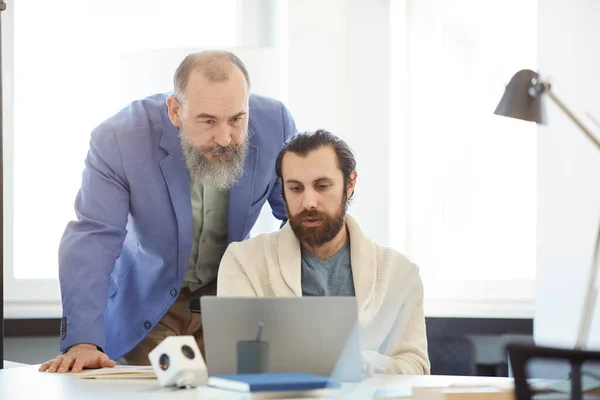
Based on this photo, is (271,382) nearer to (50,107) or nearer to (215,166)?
(215,166)

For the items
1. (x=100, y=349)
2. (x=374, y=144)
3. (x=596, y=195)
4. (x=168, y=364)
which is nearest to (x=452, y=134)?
(x=374, y=144)

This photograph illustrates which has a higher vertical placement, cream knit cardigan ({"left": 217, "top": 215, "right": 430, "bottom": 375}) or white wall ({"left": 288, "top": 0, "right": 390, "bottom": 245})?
white wall ({"left": 288, "top": 0, "right": 390, "bottom": 245})

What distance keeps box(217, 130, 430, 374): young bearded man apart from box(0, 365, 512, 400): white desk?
34cm

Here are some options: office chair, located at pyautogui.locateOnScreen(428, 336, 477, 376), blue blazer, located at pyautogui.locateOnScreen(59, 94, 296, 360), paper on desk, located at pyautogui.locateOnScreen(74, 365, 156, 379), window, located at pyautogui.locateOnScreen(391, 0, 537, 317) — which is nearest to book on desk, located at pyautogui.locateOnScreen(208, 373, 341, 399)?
paper on desk, located at pyautogui.locateOnScreen(74, 365, 156, 379)

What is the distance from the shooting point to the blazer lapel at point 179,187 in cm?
279

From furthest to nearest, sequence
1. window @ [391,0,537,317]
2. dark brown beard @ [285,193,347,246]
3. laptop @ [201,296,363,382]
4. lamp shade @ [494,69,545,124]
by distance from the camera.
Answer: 1. window @ [391,0,537,317]
2. dark brown beard @ [285,193,347,246]
3. lamp shade @ [494,69,545,124]
4. laptop @ [201,296,363,382]

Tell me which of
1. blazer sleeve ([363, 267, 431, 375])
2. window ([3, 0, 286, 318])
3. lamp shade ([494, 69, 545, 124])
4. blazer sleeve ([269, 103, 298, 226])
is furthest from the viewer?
window ([3, 0, 286, 318])

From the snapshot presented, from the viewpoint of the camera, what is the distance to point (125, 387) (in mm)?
1993

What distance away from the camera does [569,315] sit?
323cm

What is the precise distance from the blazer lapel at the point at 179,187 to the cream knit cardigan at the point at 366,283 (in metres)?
0.21

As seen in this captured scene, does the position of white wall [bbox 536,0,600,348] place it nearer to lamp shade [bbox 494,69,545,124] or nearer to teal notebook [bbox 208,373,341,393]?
lamp shade [bbox 494,69,545,124]

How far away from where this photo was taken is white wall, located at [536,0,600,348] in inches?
126

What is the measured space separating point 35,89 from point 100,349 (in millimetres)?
1680

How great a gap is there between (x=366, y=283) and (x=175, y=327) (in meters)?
0.70
